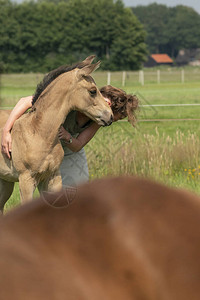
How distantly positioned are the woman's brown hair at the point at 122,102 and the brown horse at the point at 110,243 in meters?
3.51

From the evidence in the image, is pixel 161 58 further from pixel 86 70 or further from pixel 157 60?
pixel 86 70

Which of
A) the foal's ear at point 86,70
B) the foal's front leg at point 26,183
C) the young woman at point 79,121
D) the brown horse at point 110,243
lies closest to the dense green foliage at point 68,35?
the young woman at point 79,121

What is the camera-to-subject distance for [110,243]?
79cm

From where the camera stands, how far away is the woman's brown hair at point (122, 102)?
4.34 m

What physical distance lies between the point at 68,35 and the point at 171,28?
221ft

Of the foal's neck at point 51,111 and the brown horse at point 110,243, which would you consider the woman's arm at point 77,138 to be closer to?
the foal's neck at point 51,111

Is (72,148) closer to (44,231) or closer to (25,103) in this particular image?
(25,103)

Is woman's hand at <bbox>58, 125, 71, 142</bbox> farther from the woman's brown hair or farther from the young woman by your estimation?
the woman's brown hair

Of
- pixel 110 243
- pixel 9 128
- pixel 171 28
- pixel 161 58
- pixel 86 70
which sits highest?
pixel 110 243

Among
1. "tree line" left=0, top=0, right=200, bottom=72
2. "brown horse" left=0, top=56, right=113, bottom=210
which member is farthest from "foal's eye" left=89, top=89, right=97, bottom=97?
"tree line" left=0, top=0, right=200, bottom=72

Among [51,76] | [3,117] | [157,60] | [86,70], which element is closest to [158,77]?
[3,117]

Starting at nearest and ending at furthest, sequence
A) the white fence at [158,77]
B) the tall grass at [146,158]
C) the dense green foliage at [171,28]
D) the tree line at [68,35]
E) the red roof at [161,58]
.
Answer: the tall grass at [146,158], the white fence at [158,77], the tree line at [68,35], the red roof at [161,58], the dense green foliage at [171,28]

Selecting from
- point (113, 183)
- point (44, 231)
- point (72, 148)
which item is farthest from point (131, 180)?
point (72, 148)

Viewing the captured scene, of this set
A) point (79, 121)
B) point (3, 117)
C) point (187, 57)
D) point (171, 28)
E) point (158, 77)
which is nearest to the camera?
point (79, 121)
